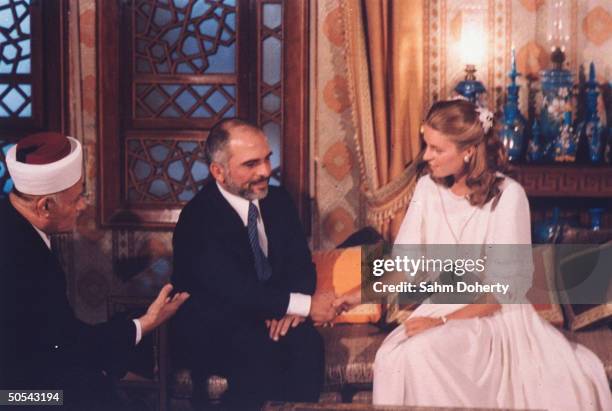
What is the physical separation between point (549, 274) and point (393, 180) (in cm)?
59

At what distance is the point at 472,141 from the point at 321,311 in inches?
27.9

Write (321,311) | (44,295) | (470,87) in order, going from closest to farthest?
1. (44,295)
2. (321,311)
3. (470,87)

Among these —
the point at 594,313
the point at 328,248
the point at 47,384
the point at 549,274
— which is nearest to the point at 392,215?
the point at 328,248

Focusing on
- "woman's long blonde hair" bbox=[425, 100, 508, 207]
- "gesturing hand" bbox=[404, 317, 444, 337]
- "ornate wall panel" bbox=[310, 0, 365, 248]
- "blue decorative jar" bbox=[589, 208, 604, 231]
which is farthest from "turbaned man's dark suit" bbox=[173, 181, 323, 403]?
"blue decorative jar" bbox=[589, 208, 604, 231]

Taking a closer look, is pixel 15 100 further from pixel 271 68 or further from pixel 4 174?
pixel 271 68

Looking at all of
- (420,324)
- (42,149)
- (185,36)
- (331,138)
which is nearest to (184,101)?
(185,36)

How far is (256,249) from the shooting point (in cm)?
255

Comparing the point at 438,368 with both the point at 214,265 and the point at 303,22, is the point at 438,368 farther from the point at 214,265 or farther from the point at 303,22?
the point at 303,22

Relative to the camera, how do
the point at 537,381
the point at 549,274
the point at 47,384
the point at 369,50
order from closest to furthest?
the point at 47,384 → the point at 537,381 → the point at 549,274 → the point at 369,50

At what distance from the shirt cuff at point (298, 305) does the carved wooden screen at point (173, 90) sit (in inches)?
21.3

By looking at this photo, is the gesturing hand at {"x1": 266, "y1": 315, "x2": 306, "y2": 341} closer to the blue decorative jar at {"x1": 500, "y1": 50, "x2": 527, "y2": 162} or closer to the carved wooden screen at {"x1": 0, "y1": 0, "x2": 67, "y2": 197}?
the blue decorative jar at {"x1": 500, "y1": 50, "x2": 527, "y2": 162}

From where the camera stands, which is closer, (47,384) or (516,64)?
(47,384)

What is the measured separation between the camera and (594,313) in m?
2.58

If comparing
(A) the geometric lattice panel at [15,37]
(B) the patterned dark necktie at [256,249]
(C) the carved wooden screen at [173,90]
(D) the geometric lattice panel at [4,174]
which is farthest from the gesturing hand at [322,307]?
(A) the geometric lattice panel at [15,37]
